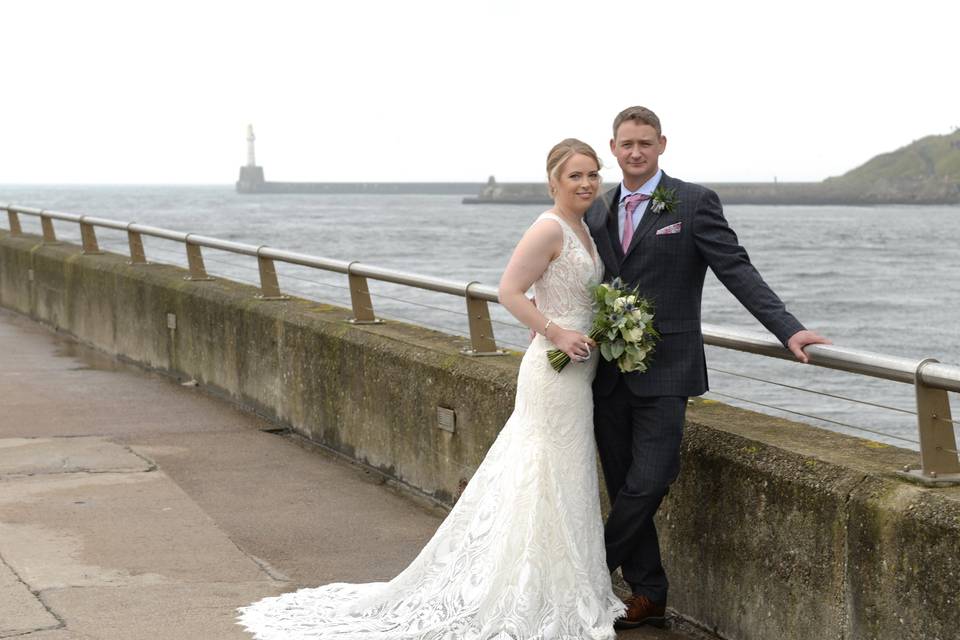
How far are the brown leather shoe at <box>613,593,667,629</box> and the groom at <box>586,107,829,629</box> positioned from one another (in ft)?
0.12

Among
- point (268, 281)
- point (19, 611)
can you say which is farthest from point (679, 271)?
point (268, 281)

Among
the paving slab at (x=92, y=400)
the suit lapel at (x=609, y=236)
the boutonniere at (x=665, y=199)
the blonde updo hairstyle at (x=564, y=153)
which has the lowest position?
the paving slab at (x=92, y=400)

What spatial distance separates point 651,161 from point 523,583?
152 cm

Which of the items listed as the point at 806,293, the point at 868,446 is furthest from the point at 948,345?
the point at 868,446

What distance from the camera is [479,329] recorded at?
23.4ft

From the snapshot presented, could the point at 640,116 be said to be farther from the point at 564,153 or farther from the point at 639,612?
the point at 639,612

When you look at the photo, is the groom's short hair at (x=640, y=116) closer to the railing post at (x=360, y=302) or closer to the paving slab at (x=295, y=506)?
the paving slab at (x=295, y=506)

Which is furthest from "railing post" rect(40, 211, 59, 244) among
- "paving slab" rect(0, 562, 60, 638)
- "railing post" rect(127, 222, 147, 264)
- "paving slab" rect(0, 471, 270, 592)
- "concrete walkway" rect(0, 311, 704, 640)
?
"paving slab" rect(0, 562, 60, 638)

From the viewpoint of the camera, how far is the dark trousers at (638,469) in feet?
16.3

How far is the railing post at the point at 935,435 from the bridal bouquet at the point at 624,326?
36.7 inches

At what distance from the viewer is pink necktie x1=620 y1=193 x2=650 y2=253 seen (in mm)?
4984

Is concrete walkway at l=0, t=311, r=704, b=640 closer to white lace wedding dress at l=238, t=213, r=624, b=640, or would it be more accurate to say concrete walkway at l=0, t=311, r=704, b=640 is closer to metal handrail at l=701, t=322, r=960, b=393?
white lace wedding dress at l=238, t=213, r=624, b=640

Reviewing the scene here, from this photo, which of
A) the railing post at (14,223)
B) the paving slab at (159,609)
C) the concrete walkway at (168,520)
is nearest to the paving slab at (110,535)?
the concrete walkway at (168,520)

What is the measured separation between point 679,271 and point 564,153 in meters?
0.57
